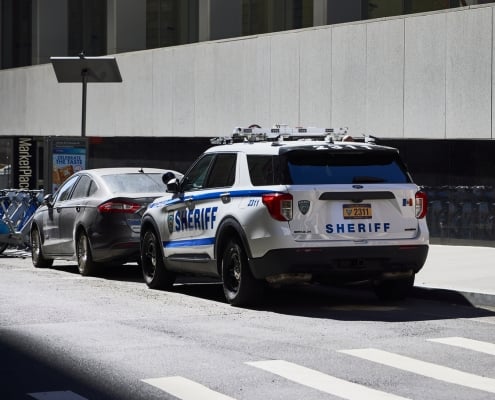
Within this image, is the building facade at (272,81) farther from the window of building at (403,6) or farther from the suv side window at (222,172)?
the suv side window at (222,172)

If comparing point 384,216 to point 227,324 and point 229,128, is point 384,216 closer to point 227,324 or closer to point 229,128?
point 227,324

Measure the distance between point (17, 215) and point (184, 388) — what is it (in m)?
15.9

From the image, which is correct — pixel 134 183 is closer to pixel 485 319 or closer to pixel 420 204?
pixel 420 204

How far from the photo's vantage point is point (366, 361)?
9.75 meters

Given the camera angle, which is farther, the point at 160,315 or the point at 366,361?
the point at 160,315

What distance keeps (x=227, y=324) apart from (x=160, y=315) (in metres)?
1.07

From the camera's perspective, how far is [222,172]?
1454 cm

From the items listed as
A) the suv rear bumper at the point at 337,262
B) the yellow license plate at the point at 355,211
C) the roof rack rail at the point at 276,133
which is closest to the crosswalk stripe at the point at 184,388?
the suv rear bumper at the point at 337,262

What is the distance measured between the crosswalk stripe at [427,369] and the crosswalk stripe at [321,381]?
0.70 m

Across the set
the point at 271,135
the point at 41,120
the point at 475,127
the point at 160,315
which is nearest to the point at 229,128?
the point at 475,127

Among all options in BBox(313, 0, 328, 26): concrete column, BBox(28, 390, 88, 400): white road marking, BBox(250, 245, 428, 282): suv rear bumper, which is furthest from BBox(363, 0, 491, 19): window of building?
BBox(28, 390, 88, 400): white road marking

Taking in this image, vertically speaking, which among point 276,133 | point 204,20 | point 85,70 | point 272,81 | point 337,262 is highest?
point 204,20

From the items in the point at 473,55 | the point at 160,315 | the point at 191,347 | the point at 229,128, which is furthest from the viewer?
the point at 229,128

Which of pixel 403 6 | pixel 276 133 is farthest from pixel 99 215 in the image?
pixel 403 6
